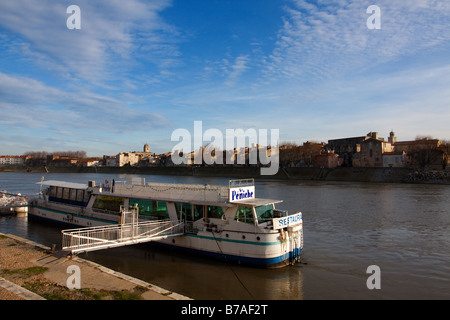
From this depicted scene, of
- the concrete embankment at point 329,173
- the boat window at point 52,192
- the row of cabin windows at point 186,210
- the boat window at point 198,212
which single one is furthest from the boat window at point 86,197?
the concrete embankment at point 329,173

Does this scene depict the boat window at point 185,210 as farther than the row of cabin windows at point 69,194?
No

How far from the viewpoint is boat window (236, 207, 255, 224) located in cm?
1503

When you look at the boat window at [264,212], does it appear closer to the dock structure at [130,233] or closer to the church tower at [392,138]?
the dock structure at [130,233]

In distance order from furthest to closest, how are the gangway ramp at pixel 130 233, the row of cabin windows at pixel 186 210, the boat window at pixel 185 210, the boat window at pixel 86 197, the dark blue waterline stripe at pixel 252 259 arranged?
the boat window at pixel 86 197
the boat window at pixel 185 210
the row of cabin windows at pixel 186 210
the dark blue waterline stripe at pixel 252 259
the gangway ramp at pixel 130 233

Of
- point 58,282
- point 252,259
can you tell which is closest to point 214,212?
point 252,259

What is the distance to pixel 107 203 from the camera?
21.0 meters

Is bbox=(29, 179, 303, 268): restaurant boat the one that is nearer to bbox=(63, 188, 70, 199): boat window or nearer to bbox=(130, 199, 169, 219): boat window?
bbox=(130, 199, 169, 219): boat window

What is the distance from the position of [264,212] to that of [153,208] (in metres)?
6.83

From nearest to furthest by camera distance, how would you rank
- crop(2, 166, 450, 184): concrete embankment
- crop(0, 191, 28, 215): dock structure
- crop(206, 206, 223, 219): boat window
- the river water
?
the river water
crop(206, 206, 223, 219): boat window
crop(0, 191, 28, 215): dock structure
crop(2, 166, 450, 184): concrete embankment

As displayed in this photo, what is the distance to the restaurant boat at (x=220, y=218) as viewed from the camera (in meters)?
14.5

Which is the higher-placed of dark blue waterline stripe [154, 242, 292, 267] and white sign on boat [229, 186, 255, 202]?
white sign on boat [229, 186, 255, 202]

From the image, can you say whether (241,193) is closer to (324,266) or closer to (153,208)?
(324,266)

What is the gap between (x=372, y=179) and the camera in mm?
76812

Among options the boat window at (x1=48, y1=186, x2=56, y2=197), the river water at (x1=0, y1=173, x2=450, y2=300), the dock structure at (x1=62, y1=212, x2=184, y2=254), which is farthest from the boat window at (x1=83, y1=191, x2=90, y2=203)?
the dock structure at (x1=62, y1=212, x2=184, y2=254)
